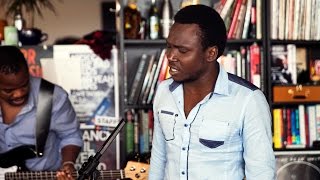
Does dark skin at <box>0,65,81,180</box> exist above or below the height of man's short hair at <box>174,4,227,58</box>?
below

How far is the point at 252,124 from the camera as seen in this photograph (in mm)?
1591

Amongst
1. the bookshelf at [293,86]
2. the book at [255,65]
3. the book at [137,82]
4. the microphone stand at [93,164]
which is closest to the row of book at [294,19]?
the bookshelf at [293,86]

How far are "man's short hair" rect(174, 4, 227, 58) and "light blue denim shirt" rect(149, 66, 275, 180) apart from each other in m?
0.13

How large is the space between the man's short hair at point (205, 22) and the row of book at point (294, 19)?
4.46ft

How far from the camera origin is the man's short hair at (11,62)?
8.25 feet

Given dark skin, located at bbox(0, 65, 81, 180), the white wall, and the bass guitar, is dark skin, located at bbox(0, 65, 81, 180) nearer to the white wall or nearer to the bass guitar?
the bass guitar

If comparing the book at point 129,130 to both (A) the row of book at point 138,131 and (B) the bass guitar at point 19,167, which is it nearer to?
(A) the row of book at point 138,131

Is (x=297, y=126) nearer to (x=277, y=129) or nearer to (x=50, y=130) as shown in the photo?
(x=277, y=129)

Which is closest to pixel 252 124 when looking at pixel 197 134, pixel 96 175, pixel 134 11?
pixel 197 134

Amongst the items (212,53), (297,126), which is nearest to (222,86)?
(212,53)

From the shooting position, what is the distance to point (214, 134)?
5.32ft

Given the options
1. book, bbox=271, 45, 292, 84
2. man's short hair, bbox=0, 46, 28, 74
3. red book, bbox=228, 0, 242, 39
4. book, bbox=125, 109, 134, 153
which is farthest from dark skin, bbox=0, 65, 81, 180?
book, bbox=271, 45, 292, 84

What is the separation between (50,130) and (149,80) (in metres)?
0.64

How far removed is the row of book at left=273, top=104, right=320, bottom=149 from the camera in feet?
9.84
